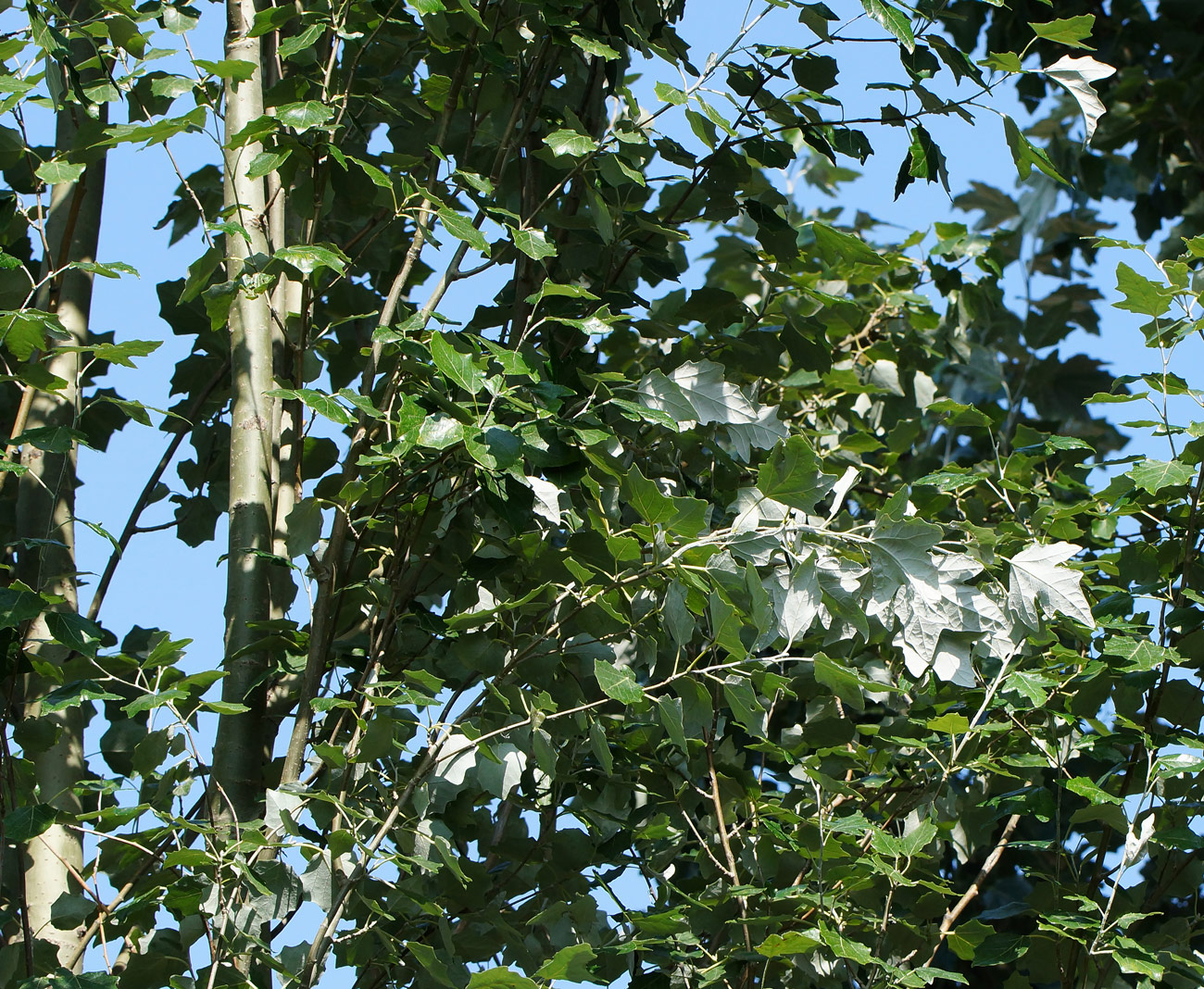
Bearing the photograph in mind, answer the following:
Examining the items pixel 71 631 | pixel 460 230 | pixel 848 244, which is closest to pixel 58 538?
pixel 71 631

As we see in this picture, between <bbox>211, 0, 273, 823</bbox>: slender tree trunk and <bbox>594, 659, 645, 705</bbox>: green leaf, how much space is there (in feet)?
1.28

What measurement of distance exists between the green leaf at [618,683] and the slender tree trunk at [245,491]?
39 centimetres

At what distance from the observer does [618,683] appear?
1072mm

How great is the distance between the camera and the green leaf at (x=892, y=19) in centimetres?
119

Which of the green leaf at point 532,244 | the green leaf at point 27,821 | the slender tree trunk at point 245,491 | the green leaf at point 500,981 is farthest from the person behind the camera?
the slender tree trunk at point 245,491

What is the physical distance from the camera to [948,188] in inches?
55.0

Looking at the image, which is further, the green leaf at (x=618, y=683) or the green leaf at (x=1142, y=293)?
the green leaf at (x=1142, y=293)

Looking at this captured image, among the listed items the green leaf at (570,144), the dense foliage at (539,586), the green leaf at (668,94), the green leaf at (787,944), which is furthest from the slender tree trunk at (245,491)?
the green leaf at (787,944)

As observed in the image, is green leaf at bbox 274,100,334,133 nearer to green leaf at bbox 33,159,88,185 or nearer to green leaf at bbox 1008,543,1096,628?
green leaf at bbox 33,159,88,185

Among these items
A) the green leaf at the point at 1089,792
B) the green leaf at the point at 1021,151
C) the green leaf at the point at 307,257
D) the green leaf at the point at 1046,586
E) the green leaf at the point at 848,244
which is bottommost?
the green leaf at the point at 1089,792

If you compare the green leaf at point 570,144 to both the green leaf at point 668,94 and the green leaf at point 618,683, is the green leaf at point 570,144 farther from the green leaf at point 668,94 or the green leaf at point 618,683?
the green leaf at point 618,683

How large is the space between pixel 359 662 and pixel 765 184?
2.49ft

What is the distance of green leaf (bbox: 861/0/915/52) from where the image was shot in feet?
3.91

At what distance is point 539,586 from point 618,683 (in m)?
0.19
